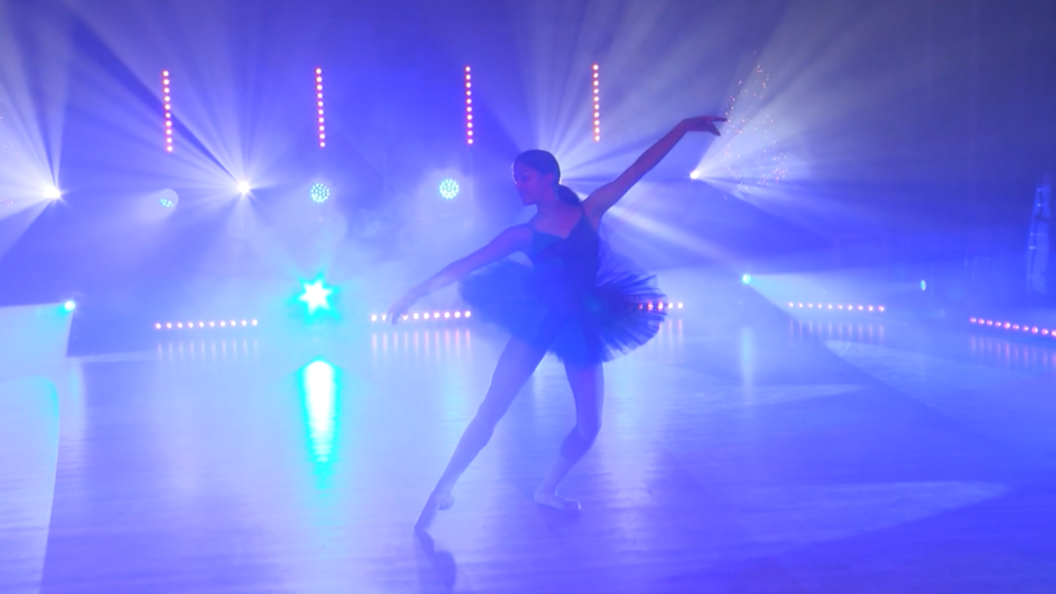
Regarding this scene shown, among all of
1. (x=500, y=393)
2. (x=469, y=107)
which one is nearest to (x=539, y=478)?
(x=500, y=393)

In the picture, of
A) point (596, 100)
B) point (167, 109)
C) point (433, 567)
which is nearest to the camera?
point (433, 567)

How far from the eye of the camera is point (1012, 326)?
9961 millimetres

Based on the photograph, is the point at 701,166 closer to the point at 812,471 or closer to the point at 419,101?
the point at 419,101

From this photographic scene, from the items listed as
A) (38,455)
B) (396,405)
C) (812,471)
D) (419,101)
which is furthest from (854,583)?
(419,101)

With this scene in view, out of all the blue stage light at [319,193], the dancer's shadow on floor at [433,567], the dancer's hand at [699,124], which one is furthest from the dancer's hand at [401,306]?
the blue stage light at [319,193]

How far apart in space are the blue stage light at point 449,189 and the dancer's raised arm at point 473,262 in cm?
909

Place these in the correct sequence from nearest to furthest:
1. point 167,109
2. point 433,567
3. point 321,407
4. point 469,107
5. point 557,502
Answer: point 433,567, point 557,502, point 321,407, point 167,109, point 469,107

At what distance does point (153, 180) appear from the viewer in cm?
1214

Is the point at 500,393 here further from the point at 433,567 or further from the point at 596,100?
the point at 596,100

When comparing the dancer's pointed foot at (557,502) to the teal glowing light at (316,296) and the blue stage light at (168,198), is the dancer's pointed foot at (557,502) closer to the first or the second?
the teal glowing light at (316,296)

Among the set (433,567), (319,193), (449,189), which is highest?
(449,189)

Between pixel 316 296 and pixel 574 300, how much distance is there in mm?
9922

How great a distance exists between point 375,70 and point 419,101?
68 cm

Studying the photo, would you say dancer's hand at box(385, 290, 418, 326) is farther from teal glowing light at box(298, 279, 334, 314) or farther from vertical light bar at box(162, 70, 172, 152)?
teal glowing light at box(298, 279, 334, 314)
